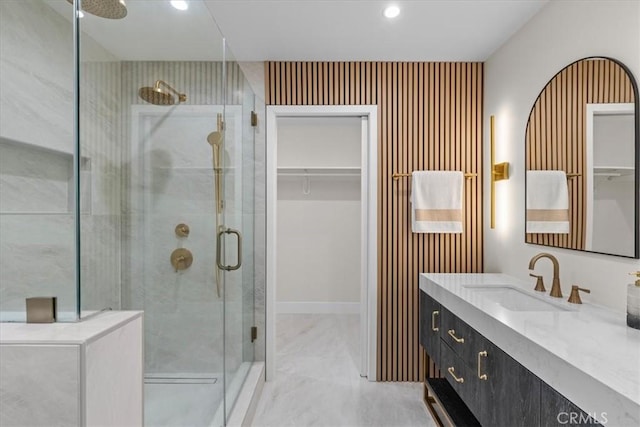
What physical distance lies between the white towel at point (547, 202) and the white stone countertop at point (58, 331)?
205cm

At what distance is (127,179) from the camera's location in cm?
127

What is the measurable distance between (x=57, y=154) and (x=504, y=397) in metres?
1.85

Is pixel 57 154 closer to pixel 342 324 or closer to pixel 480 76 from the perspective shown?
pixel 480 76

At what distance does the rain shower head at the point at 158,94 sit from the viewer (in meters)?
1.28

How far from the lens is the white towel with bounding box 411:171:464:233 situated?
8.29 feet

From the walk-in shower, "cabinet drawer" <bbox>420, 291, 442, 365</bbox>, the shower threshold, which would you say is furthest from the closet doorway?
the walk-in shower

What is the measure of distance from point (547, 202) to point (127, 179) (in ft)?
6.90

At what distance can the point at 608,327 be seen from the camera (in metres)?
1.25

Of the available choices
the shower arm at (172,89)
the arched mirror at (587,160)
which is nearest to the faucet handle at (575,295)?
the arched mirror at (587,160)

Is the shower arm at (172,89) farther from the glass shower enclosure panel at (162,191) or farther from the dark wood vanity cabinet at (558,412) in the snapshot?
the dark wood vanity cabinet at (558,412)

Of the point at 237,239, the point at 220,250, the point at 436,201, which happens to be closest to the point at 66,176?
the point at 220,250

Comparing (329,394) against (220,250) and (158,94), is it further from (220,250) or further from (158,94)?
(158,94)

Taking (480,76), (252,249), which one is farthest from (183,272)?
(480,76)

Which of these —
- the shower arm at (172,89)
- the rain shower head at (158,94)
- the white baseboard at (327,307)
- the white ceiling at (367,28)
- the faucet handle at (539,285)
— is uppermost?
the white ceiling at (367,28)
